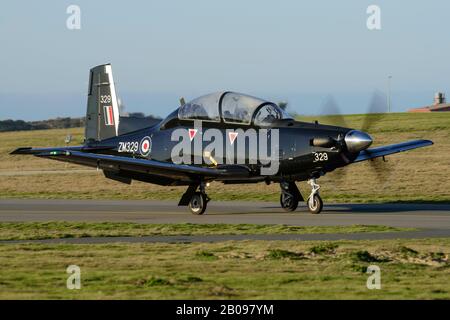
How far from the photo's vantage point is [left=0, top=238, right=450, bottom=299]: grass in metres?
12.2

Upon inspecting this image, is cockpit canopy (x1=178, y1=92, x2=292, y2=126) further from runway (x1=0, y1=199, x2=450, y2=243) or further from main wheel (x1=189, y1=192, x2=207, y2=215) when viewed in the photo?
runway (x1=0, y1=199, x2=450, y2=243)

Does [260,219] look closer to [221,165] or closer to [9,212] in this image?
[221,165]

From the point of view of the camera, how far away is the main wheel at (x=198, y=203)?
1017 inches

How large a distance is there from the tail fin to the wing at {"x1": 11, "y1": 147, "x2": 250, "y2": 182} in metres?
2.95

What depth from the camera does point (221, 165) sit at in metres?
24.9

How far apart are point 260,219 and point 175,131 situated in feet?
12.9

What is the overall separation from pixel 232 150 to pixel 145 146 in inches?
138

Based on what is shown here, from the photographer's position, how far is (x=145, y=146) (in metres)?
27.2

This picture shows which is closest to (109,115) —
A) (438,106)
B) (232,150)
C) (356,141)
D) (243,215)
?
(232,150)

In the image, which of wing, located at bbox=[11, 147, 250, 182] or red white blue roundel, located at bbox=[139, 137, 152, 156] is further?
red white blue roundel, located at bbox=[139, 137, 152, 156]

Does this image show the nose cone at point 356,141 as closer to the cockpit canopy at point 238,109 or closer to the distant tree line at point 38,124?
the cockpit canopy at point 238,109

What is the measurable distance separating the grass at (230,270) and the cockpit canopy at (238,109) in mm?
6786

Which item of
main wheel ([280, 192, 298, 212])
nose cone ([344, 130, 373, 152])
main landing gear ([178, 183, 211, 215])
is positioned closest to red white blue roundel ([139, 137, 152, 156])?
main landing gear ([178, 183, 211, 215])

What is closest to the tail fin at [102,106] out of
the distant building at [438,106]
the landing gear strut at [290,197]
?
the landing gear strut at [290,197]
